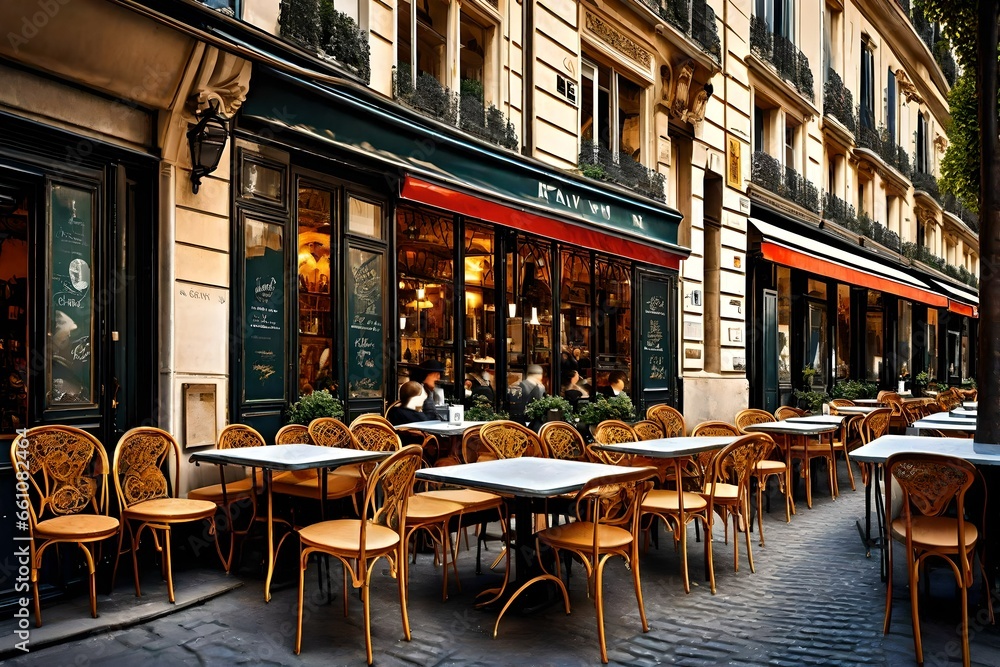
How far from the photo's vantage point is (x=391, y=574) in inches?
223

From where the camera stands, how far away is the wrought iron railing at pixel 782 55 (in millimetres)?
16094

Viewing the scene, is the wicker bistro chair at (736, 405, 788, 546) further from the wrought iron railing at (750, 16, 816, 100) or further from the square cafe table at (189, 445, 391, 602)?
the wrought iron railing at (750, 16, 816, 100)

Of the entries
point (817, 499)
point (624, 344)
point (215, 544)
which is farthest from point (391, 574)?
point (624, 344)

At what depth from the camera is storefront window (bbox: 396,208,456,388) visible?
29.0ft

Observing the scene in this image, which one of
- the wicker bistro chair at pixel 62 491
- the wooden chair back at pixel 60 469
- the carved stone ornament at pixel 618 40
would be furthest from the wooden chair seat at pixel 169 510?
the carved stone ornament at pixel 618 40

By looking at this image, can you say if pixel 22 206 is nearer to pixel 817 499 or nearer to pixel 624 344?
pixel 817 499

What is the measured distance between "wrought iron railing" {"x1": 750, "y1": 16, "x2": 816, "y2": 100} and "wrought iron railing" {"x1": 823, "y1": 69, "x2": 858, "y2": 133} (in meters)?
0.91

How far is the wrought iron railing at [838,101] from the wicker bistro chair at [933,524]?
16.8 m

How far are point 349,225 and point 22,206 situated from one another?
130 inches

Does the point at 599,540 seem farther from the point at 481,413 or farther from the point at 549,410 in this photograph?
the point at 549,410

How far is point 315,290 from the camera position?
7.74 metres

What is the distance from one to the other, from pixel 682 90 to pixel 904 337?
16161mm

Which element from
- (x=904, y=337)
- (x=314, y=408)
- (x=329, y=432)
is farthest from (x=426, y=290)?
(x=904, y=337)

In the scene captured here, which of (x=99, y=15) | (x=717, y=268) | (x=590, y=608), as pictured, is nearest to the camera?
(x=590, y=608)
